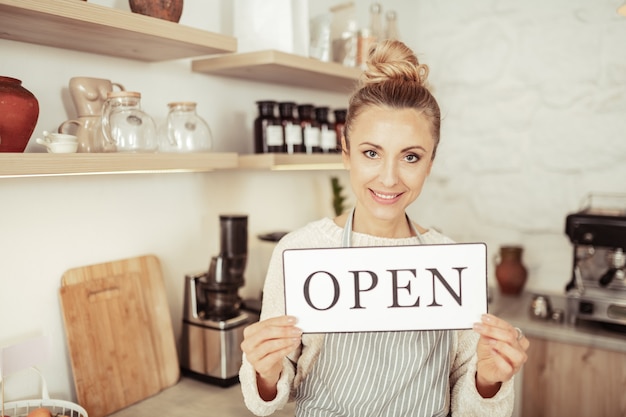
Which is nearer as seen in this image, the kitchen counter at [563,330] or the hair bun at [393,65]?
the hair bun at [393,65]

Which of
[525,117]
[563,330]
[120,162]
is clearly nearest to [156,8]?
[120,162]

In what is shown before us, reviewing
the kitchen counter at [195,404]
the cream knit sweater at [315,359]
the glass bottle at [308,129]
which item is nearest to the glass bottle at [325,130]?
the glass bottle at [308,129]

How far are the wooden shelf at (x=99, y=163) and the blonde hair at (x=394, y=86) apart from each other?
0.45m

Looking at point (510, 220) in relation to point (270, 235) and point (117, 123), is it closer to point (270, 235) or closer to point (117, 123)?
point (270, 235)

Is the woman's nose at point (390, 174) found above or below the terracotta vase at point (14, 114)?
below

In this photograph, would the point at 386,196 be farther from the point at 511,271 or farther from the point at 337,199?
the point at 511,271

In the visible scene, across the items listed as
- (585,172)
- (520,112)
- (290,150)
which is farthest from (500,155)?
(290,150)

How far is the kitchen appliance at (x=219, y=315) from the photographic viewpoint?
1.72 meters

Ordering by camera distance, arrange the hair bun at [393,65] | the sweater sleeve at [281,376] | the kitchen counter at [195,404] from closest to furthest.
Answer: the sweater sleeve at [281,376] → the hair bun at [393,65] → the kitchen counter at [195,404]

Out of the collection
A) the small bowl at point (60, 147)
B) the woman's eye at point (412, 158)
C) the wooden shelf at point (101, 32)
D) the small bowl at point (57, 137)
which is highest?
the wooden shelf at point (101, 32)

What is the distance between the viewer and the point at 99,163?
1.33 metres

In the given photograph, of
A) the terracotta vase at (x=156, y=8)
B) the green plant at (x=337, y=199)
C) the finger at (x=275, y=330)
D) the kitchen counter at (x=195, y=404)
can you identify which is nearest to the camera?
the finger at (x=275, y=330)

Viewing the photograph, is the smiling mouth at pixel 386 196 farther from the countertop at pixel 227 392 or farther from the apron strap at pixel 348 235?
the countertop at pixel 227 392

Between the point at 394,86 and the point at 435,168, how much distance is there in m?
1.73
